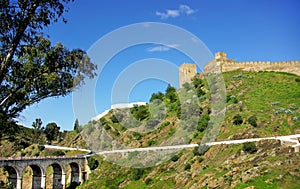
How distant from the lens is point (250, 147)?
33062mm

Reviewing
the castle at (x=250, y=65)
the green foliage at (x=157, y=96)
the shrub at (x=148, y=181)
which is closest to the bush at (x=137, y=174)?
the shrub at (x=148, y=181)

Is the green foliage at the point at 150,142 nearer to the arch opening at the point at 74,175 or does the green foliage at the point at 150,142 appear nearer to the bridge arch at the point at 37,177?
the arch opening at the point at 74,175

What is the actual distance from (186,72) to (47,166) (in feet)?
146

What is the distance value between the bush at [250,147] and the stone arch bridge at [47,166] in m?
34.5

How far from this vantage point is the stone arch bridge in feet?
170

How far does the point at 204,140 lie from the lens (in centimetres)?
4291

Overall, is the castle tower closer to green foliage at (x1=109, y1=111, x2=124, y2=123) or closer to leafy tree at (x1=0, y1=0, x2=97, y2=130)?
green foliage at (x1=109, y1=111, x2=124, y2=123)

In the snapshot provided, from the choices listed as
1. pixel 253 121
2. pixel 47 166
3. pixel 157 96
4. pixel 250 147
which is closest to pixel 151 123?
pixel 47 166

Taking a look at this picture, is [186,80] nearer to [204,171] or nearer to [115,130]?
[115,130]

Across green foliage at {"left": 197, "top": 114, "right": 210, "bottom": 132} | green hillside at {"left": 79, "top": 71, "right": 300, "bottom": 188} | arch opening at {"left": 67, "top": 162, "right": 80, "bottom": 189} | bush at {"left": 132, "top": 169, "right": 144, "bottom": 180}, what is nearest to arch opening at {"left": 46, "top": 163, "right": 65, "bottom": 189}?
arch opening at {"left": 67, "top": 162, "right": 80, "bottom": 189}

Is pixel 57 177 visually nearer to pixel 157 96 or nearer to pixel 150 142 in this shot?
pixel 150 142

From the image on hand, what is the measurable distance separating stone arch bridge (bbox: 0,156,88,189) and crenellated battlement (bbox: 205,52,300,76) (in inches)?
1438

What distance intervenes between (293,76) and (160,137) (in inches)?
1218

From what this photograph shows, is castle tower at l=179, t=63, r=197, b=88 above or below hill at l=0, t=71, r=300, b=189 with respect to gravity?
above
